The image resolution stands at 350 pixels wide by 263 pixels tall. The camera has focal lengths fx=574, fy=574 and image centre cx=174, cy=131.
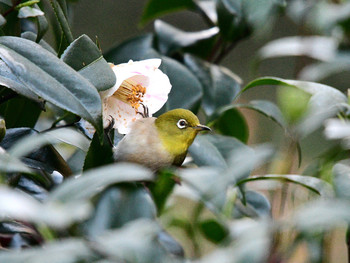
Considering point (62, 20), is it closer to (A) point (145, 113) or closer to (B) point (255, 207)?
(A) point (145, 113)

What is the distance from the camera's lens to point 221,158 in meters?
0.82

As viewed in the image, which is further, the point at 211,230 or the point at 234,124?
the point at 234,124

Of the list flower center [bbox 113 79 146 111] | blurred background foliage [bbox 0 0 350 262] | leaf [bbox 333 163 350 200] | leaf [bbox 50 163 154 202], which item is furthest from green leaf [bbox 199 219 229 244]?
leaf [bbox 50 163 154 202]

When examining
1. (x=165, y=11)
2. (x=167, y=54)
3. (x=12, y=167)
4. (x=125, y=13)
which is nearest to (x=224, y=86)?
(x=167, y=54)

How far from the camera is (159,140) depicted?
2.67 ft

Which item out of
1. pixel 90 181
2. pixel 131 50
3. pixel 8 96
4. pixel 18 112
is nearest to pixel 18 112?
pixel 18 112

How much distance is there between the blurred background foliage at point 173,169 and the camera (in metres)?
0.39

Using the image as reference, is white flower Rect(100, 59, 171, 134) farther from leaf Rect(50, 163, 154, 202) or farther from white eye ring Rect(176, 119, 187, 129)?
leaf Rect(50, 163, 154, 202)

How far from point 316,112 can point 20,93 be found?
1.09 ft

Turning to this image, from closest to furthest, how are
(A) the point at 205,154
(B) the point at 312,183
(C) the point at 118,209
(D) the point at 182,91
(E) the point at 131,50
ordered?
(C) the point at 118,209
(B) the point at 312,183
(A) the point at 205,154
(D) the point at 182,91
(E) the point at 131,50

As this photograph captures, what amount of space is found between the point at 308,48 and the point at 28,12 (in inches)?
28.9

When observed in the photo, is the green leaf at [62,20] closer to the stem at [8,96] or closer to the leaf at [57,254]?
the stem at [8,96]

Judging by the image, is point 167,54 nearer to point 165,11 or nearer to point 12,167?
point 165,11

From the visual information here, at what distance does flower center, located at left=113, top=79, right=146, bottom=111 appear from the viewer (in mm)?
784
